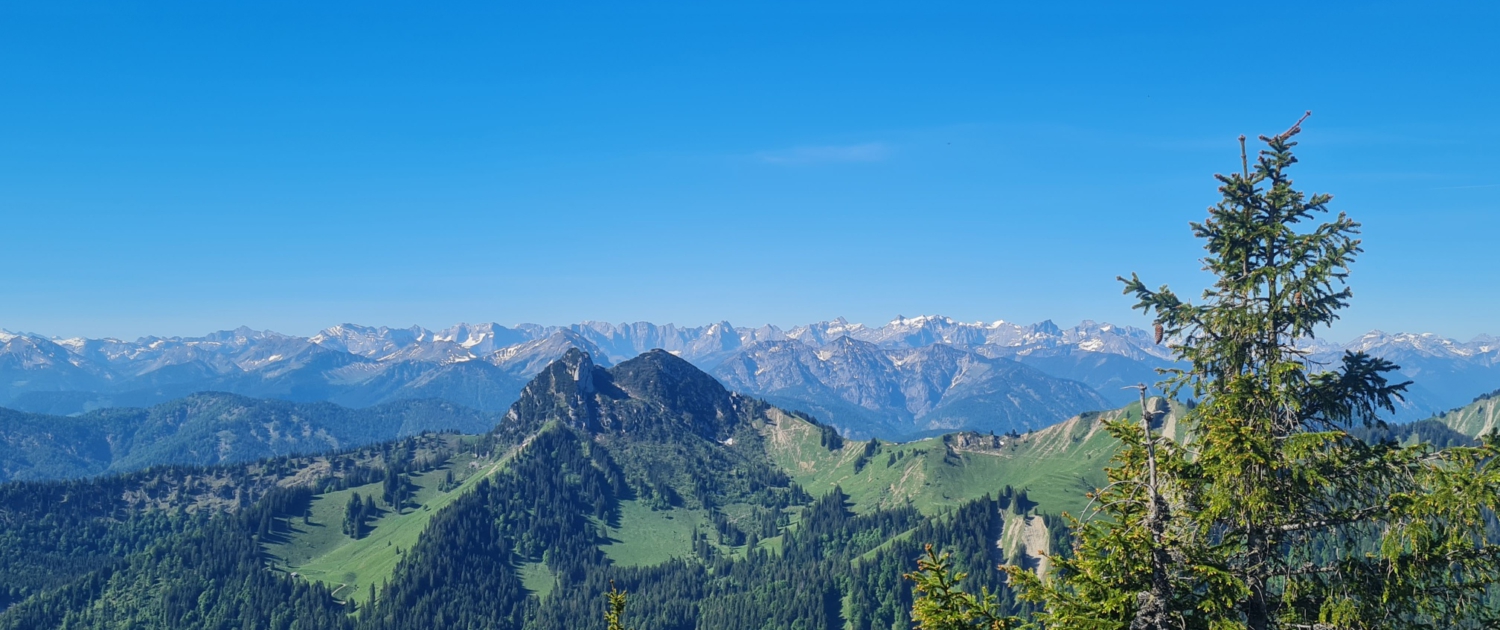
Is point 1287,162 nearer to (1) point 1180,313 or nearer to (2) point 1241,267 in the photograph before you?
(2) point 1241,267

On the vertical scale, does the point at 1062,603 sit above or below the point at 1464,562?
below

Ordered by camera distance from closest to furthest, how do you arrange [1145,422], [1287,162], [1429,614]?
[1145,422] → [1429,614] → [1287,162]

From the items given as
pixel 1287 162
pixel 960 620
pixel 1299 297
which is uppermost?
pixel 1287 162

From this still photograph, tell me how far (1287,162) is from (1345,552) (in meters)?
11.3

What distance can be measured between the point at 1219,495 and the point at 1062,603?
5.52 metres

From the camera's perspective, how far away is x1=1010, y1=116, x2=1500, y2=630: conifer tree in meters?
23.5

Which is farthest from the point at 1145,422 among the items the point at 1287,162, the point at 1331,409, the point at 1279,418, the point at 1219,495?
the point at 1287,162

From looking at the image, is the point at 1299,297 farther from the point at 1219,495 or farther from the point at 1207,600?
the point at 1207,600

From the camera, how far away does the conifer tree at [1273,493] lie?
77.2 feet

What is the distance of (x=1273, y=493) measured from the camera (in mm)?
25172

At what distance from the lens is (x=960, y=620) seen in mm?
24406

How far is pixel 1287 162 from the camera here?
26.9m

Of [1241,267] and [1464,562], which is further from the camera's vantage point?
[1241,267]

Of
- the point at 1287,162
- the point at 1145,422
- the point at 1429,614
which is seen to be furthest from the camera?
the point at 1287,162
